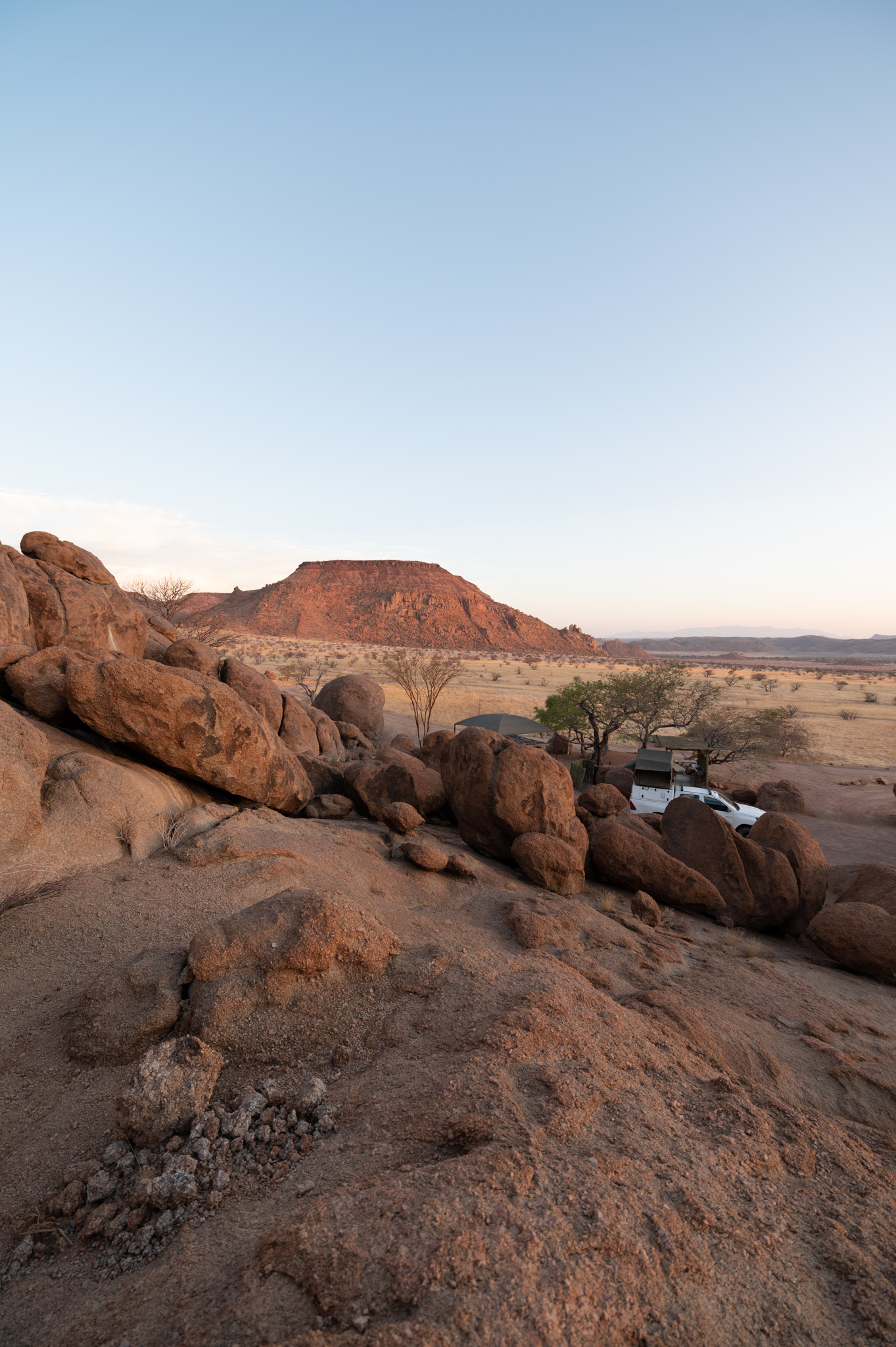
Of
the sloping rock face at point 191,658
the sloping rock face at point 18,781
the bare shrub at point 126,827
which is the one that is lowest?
the bare shrub at point 126,827

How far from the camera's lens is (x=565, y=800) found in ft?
35.9

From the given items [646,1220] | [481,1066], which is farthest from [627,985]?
Answer: [646,1220]

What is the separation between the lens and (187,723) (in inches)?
352

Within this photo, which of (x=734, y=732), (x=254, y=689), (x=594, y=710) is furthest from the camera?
(x=734, y=732)

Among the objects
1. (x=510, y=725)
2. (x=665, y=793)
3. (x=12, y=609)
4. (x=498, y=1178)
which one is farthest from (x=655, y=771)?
(x=12, y=609)

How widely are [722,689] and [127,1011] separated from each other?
2103 inches

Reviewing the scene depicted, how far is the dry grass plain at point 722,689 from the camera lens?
3325 cm

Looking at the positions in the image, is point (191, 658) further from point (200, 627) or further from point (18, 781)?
point (200, 627)

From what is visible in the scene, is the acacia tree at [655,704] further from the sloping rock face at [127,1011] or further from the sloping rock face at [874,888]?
the sloping rock face at [127,1011]

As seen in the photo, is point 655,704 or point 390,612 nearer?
point 655,704

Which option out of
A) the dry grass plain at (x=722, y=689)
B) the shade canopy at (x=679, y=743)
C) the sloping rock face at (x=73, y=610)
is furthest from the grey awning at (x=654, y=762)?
the dry grass plain at (x=722, y=689)

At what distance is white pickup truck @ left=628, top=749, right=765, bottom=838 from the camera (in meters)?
15.8

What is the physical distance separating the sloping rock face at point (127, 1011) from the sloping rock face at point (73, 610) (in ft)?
23.3

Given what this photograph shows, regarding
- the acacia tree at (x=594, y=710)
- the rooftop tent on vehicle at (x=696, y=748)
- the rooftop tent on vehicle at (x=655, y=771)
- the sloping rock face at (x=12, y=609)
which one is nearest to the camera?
the sloping rock face at (x=12, y=609)
